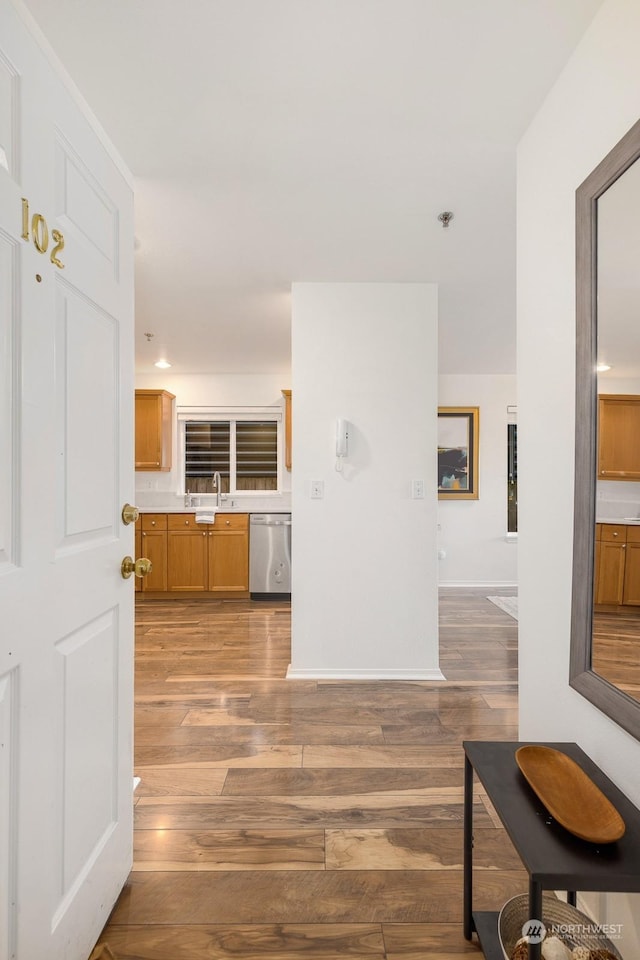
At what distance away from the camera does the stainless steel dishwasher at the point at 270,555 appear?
5668 mm

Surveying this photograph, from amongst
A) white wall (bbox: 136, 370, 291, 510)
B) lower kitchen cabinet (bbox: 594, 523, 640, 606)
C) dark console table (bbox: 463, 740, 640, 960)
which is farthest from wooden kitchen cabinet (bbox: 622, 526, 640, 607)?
white wall (bbox: 136, 370, 291, 510)

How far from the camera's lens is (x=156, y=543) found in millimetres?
5668

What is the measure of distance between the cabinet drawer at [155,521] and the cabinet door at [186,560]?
118mm

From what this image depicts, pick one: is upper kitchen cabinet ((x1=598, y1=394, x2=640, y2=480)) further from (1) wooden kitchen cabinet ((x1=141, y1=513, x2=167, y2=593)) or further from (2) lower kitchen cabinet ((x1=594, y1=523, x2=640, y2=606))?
(1) wooden kitchen cabinet ((x1=141, y1=513, x2=167, y2=593))

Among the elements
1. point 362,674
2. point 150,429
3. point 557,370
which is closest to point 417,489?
point 362,674

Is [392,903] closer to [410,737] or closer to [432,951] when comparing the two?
[432,951]

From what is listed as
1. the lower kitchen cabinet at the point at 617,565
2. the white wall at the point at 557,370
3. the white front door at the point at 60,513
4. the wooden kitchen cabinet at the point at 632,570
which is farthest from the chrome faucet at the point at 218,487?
the wooden kitchen cabinet at the point at 632,570

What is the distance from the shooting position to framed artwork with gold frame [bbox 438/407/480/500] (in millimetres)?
6215

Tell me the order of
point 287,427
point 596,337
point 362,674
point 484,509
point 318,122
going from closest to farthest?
1. point 596,337
2. point 318,122
3. point 362,674
4. point 287,427
5. point 484,509

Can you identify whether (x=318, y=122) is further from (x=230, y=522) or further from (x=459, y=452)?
(x=459, y=452)

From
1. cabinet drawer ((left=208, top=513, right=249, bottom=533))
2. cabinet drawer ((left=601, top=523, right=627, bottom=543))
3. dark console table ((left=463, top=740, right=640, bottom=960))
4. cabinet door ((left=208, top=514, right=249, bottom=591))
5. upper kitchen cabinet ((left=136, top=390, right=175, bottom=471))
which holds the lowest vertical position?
cabinet door ((left=208, top=514, right=249, bottom=591))

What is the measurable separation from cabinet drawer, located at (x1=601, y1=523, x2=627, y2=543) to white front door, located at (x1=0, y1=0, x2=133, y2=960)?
1.29 meters

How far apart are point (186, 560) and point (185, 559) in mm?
15

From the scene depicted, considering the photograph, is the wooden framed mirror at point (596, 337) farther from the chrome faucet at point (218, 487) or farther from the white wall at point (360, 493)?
the chrome faucet at point (218, 487)
